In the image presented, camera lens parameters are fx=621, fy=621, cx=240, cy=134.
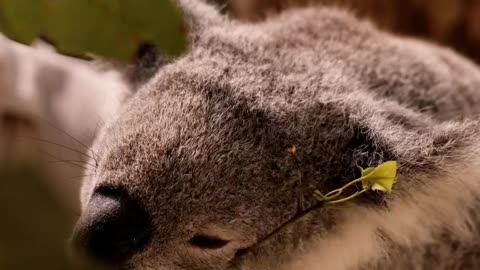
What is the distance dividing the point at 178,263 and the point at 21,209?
0.67 m

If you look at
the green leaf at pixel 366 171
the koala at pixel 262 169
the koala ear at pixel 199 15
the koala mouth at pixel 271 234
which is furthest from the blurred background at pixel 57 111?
the green leaf at pixel 366 171

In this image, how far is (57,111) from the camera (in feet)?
6.60

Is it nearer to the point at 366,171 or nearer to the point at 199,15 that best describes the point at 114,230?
the point at 366,171

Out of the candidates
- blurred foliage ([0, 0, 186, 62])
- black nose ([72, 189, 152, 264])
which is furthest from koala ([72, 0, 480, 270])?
blurred foliage ([0, 0, 186, 62])

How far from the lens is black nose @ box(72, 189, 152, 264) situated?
1.09 meters

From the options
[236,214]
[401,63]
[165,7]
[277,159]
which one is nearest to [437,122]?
[401,63]

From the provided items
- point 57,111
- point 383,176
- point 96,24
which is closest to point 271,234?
point 383,176

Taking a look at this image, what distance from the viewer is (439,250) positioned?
4.88 feet

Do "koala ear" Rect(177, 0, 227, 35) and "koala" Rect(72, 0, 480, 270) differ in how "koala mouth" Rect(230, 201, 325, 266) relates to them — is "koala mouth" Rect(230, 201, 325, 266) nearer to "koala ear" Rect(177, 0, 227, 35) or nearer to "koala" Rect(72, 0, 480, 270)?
"koala" Rect(72, 0, 480, 270)

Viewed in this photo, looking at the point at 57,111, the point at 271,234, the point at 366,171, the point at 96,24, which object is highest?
the point at 96,24

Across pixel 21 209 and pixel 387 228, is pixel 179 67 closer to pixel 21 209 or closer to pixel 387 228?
pixel 387 228

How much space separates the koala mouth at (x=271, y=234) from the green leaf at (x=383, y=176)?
144mm

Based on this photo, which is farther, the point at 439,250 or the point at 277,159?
the point at 439,250

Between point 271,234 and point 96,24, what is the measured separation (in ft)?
1.68
